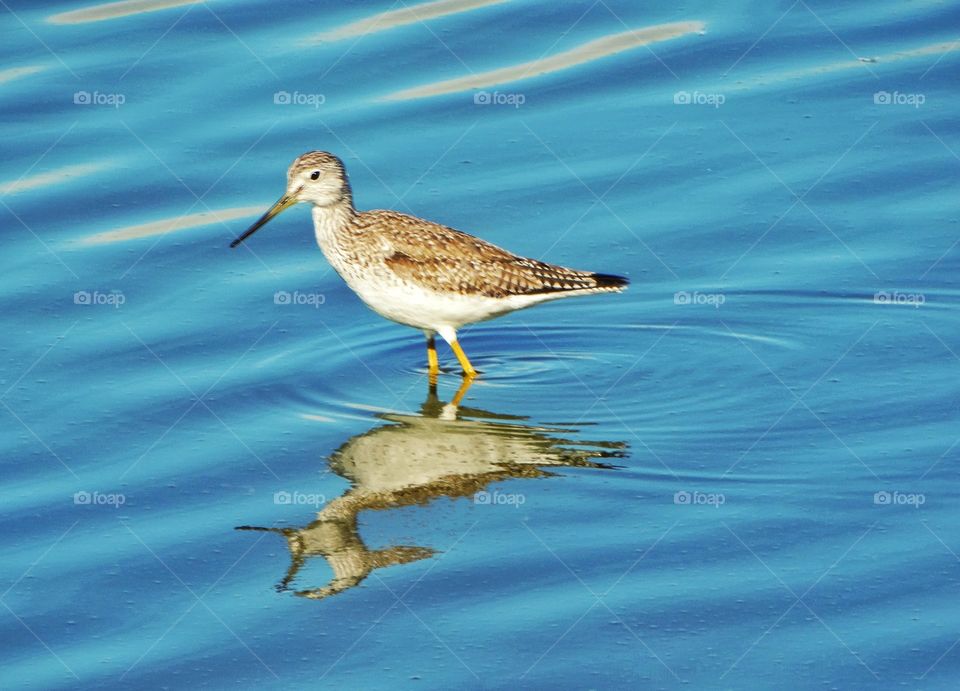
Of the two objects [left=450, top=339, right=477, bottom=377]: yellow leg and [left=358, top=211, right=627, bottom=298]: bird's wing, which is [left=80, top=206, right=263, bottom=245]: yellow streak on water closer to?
[left=358, top=211, right=627, bottom=298]: bird's wing

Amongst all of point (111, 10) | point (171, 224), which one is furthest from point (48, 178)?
point (111, 10)

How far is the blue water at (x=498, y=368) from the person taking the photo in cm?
806

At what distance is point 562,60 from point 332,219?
480cm

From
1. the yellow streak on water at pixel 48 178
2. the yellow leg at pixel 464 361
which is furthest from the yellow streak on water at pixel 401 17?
the yellow leg at pixel 464 361

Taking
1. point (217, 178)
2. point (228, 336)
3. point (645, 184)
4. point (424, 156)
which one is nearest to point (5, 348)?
point (228, 336)

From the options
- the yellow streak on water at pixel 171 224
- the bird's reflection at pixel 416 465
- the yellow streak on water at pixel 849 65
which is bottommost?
the bird's reflection at pixel 416 465

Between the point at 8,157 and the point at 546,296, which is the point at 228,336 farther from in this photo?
the point at 8,157

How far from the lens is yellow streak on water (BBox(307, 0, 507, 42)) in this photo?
16188 mm

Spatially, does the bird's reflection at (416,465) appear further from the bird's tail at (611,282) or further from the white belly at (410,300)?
the bird's tail at (611,282)

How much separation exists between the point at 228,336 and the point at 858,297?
14.9 ft

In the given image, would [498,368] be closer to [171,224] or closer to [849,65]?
[171,224]

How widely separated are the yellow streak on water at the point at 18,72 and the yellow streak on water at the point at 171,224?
9.95 feet

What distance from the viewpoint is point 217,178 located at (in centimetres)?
1403

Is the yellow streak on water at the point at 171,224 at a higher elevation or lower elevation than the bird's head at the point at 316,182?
higher
